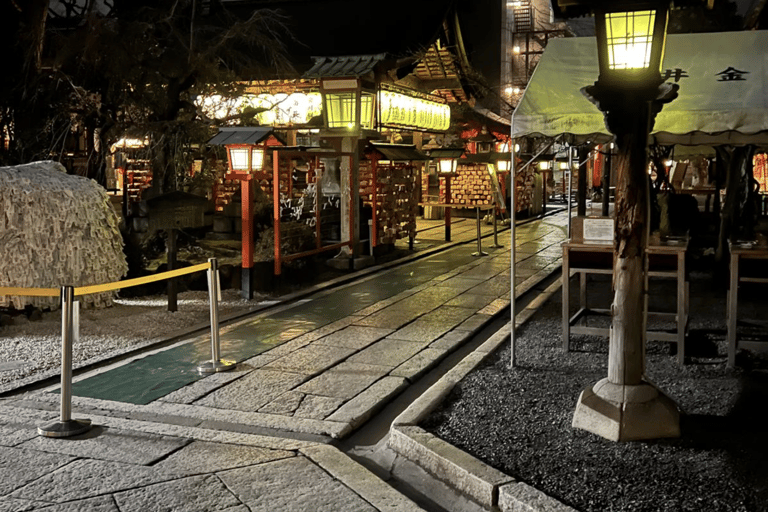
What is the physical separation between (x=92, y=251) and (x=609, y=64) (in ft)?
26.1

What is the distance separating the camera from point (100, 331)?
9508 mm

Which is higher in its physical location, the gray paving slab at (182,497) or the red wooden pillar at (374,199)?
the red wooden pillar at (374,199)

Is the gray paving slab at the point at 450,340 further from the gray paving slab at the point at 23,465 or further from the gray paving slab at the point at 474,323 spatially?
the gray paving slab at the point at 23,465

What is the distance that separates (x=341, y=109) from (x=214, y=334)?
8234 millimetres

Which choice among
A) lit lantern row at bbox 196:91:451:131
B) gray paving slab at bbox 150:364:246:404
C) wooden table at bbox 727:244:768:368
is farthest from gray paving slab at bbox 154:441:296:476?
lit lantern row at bbox 196:91:451:131

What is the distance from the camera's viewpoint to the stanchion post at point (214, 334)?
7715 mm

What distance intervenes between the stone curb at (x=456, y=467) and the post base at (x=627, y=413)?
42.3 inches

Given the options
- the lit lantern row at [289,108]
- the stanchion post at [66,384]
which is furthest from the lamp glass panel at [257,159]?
the stanchion post at [66,384]

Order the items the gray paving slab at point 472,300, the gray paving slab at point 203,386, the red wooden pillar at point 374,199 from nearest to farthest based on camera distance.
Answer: the gray paving slab at point 203,386 → the gray paving slab at point 472,300 → the red wooden pillar at point 374,199

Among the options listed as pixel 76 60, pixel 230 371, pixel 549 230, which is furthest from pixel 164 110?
pixel 549 230

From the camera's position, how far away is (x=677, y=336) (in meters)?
7.42

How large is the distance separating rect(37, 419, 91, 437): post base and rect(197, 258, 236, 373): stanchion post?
6.25 ft

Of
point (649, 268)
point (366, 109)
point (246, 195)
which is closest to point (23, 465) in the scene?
point (649, 268)

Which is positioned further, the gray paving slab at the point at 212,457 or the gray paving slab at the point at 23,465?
the gray paving slab at the point at 212,457
